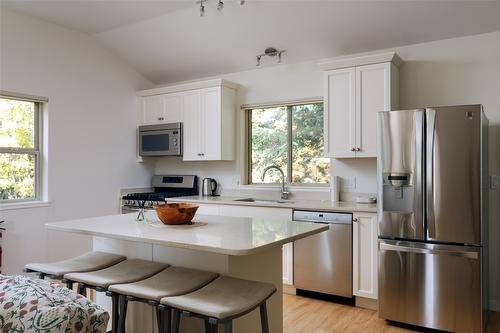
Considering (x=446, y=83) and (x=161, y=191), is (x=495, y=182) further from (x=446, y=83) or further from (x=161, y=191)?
(x=161, y=191)

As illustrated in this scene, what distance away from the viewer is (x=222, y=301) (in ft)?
5.39

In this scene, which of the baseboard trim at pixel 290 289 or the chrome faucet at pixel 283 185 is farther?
the chrome faucet at pixel 283 185

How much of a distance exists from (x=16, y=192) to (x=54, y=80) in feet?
4.06

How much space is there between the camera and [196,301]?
5.40ft

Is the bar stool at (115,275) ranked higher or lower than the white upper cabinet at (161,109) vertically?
lower

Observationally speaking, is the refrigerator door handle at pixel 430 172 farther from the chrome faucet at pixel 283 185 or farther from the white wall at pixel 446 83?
the chrome faucet at pixel 283 185

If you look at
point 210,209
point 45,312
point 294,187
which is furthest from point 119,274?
point 294,187

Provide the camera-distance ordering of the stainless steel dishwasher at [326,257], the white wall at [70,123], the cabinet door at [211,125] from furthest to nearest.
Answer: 1. the cabinet door at [211,125]
2. the white wall at [70,123]
3. the stainless steel dishwasher at [326,257]

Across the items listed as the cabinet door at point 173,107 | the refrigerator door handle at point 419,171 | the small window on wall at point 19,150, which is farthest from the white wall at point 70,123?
the refrigerator door handle at point 419,171

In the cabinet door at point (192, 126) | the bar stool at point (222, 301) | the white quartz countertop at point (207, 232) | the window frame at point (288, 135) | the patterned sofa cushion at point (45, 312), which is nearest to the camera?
the patterned sofa cushion at point (45, 312)

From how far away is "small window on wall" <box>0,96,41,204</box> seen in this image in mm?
3799

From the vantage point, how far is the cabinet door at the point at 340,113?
352cm

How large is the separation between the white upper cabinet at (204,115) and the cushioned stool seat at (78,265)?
2.16 meters

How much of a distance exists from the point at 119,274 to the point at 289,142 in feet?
8.86
